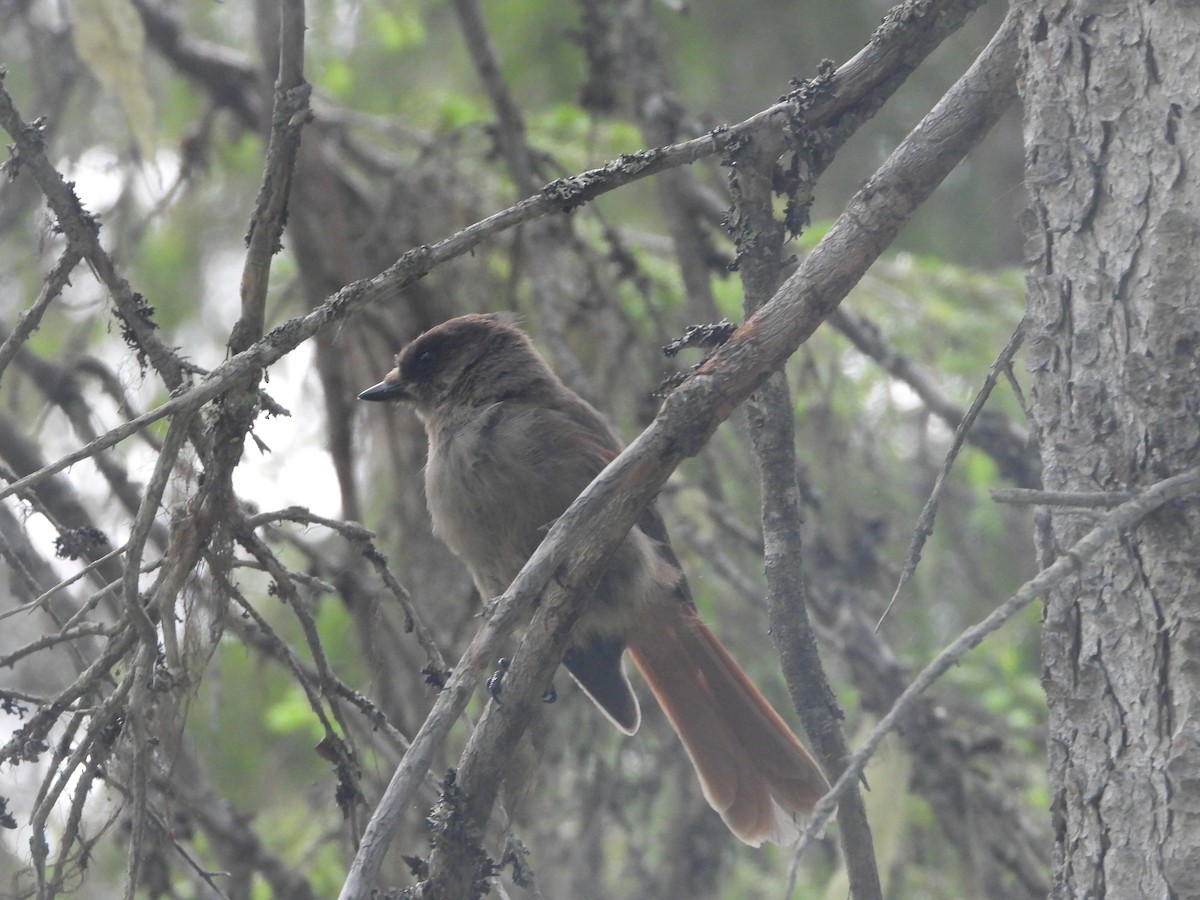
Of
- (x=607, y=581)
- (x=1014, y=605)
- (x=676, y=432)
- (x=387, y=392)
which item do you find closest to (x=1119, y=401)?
(x=1014, y=605)

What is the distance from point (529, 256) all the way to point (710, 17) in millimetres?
3984

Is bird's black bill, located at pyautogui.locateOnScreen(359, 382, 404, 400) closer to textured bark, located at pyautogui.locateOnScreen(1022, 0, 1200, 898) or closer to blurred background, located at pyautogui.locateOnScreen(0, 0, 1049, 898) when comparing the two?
blurred background, located at pyautogui.locateOnScreen(0, 0, 1049, 898)

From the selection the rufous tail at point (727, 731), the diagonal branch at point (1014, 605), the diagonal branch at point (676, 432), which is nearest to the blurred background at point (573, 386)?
the rufous tail at point (727, 731)

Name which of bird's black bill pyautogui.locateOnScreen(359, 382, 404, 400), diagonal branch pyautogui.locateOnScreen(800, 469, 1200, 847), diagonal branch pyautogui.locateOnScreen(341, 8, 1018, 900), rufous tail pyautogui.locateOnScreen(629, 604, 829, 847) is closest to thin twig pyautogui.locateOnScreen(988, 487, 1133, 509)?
diagonal branch pyautogui.locateOnScreen(800, 469, 1200, 847)

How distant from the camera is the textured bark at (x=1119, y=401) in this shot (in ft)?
7.20

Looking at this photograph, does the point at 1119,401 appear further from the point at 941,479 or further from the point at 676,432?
the point at 676,432

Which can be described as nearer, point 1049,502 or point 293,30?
point 1049,502

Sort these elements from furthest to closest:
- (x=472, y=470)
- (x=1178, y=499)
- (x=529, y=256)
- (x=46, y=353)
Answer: (x=46, y=353) → (x=529, y=256) → (x=472, y=470) → (x=1178, y=499)

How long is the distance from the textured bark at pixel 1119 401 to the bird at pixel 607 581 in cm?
187

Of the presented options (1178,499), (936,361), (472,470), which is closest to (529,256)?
(472,470)

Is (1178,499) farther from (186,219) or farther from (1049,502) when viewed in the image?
(186,219)

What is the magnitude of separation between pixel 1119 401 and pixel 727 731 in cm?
242

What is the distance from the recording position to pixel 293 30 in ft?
8.66

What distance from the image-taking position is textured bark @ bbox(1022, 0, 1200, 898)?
2.20 metres
